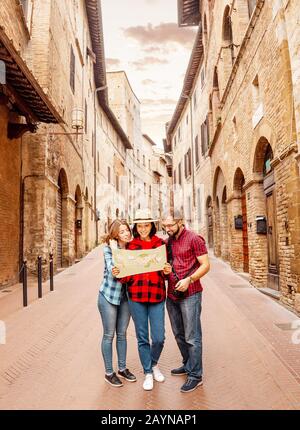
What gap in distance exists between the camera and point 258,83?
8.95m

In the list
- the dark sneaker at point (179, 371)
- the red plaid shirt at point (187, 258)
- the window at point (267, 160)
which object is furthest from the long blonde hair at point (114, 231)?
the window at point (267, 160)

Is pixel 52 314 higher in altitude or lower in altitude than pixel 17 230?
lower

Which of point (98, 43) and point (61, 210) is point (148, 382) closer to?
point (61, 210)

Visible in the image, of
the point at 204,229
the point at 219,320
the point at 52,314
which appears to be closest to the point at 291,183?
the point at 219,320

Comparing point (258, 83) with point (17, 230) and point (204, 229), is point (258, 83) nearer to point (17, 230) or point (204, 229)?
point (17, 230)

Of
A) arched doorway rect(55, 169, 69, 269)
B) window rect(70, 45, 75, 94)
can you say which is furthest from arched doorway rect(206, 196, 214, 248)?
window rect(70, 45, 75, 94)

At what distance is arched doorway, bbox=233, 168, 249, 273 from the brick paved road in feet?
14.4

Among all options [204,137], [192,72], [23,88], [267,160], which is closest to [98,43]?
[192,72]

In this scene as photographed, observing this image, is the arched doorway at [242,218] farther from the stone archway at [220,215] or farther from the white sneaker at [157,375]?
the white sneaker at [157,375]

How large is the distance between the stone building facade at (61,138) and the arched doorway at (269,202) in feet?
18.6

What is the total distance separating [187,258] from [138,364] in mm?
1625

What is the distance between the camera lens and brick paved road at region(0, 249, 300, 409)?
3240 millimetres

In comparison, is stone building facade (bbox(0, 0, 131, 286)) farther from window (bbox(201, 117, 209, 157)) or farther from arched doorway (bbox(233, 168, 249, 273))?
window (bbox(201, 117, 209, 157))
